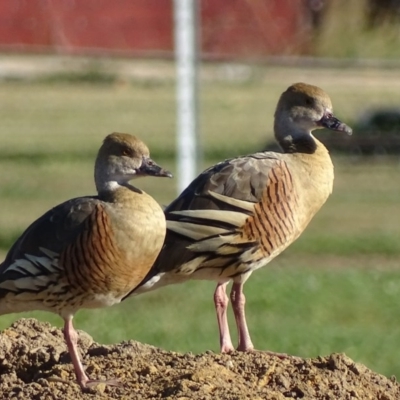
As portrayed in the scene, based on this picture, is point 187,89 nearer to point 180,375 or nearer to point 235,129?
point 180,375

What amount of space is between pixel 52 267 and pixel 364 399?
1.54 metres

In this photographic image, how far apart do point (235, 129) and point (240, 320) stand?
17.7m

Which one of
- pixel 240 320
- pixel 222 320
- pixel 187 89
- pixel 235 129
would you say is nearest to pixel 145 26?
pixel 235 129

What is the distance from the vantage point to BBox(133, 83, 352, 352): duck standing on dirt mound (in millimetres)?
6117

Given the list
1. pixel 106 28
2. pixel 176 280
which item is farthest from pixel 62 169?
pixel 176 280

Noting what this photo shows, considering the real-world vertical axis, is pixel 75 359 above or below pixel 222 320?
above

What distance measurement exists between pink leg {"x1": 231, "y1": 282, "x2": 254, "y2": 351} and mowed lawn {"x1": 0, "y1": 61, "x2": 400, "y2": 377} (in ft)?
7.12

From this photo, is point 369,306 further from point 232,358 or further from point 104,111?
point 104,111

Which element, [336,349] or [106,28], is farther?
[106,28]

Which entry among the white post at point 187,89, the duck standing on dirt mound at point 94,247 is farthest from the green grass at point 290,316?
the duck standing on dirt mound at point 94,247

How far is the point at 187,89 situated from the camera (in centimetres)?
1240

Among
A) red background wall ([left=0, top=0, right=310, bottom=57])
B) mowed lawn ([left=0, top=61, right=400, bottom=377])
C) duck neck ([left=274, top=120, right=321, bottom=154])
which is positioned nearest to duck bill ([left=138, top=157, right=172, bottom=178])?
duck neck ([left=274, top=120, right=321, bottom=154])

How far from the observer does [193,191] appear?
6.21 metres

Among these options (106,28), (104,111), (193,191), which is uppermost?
(193,191)
